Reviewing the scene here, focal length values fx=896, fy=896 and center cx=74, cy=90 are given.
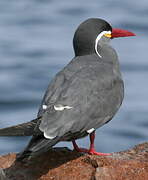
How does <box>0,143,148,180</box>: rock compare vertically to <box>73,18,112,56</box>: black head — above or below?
below

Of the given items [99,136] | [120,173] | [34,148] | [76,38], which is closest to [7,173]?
[34,148]

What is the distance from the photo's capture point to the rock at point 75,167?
8.35 m

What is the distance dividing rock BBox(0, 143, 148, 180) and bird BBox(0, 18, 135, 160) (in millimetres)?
240

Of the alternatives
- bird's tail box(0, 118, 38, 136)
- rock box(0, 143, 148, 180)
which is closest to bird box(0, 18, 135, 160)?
bird's tail box(0, 118, 38, 136)

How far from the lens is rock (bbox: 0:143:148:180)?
835 cm

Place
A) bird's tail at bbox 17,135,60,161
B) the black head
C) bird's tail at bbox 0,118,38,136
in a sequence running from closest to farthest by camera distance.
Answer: bird's tail at bbox 17,135,60,161 < bird's tail at bbox 0,118,38,136 < the black head

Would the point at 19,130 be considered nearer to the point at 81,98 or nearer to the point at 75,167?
the point at 75,167

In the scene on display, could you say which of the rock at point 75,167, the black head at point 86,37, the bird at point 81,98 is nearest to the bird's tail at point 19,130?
the bird at point 81,98

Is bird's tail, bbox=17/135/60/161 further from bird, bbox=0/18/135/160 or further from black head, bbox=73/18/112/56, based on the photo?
black head, bbox=73/18/112/56

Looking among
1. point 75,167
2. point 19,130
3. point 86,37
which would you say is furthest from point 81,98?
point 86,37

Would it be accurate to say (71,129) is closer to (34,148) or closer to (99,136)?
(34,148)

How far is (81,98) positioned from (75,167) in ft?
2.43

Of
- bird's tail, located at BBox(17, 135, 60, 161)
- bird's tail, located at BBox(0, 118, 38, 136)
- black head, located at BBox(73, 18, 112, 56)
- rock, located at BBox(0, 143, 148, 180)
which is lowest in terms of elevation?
rock, located at BBox(0, 143, 148, 180)

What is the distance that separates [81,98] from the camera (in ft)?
29.2
